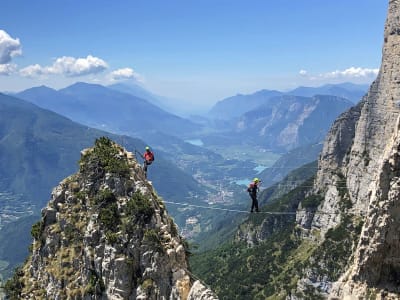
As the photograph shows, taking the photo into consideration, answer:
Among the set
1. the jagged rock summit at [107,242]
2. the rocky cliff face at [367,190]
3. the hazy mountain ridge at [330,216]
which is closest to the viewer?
the rocky cliff face at [367,190]

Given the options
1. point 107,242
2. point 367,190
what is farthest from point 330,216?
point 107,242

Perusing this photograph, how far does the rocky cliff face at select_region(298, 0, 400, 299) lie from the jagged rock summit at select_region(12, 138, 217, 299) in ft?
30.7

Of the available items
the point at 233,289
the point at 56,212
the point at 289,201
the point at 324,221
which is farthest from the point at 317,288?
the point at 56,212

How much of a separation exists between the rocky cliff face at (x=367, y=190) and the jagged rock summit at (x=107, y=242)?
30.7 ft

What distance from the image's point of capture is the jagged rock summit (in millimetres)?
27031

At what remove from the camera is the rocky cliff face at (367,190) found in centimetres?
1619

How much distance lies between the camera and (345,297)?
16.9m

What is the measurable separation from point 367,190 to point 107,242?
53.0 meters

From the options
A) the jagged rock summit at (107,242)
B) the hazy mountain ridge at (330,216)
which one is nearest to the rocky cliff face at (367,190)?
the hazy mountain ridge at (330,216)

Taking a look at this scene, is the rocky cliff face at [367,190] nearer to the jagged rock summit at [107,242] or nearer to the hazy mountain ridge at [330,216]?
the hazy mountain ridge at [330,216]

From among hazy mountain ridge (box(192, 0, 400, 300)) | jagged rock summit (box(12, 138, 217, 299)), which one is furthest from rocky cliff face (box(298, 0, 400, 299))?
jagged rock summit (box(12, 138, 217, 299))

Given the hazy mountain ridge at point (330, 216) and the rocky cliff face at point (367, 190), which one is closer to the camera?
the rocky cliff face at point (367, 190)

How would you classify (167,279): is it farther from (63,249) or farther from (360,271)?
(360,271)

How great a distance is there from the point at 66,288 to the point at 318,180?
94763mm
